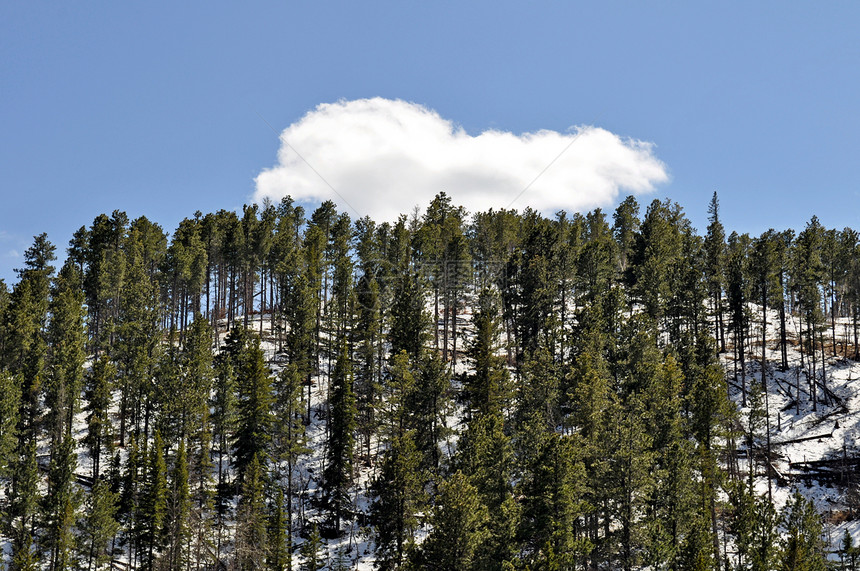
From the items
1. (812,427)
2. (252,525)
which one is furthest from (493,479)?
(812,427)

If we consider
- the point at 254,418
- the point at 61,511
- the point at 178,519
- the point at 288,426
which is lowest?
the point at 178,519

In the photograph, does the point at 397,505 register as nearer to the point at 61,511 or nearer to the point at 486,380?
the point at 486,380

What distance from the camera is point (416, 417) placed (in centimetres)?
4916

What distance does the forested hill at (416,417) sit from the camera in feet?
123

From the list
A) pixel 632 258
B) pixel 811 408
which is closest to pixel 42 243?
pixel 632 258

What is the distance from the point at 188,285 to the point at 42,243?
59.5 feet

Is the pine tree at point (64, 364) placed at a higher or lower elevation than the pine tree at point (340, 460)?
higher

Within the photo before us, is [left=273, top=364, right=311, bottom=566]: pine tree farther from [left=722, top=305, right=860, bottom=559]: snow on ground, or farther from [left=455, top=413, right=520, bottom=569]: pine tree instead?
[left=722, top=305, right=860, bottom=559]: snow on ground

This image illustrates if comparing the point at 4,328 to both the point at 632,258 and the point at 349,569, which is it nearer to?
the point at 349,569

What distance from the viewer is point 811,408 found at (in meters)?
60.9

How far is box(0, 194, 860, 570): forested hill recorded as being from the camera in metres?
37.5

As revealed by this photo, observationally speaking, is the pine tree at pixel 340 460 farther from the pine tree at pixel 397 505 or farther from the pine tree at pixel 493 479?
the pine tree at pixel 493 479

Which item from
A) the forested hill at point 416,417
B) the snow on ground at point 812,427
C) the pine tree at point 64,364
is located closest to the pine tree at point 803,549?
the forested hill at point 416,417

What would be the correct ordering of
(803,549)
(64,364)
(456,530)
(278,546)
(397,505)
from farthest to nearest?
(64,364) < (397,505) < (278,546) < (456,530) < (803,549)
